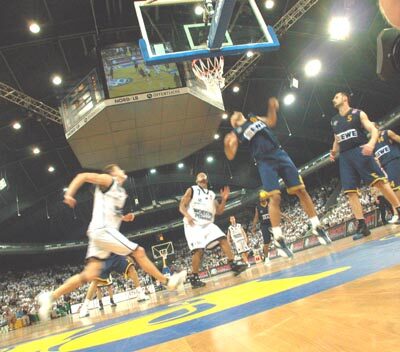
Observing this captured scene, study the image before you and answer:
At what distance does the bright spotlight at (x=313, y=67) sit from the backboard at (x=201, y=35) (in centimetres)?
748

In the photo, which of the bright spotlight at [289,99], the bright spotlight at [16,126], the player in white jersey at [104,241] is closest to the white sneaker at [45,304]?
the player in white jersey at [104,241]

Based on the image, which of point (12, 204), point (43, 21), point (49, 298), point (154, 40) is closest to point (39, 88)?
point (43, 21)

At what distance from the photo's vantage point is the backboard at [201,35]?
25.0 ft

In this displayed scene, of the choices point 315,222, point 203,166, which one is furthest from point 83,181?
point 203,166

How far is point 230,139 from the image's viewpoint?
425 centimetres

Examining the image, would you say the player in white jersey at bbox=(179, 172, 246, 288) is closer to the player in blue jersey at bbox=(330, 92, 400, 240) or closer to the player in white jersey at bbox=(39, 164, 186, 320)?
the player in white jersey at bbox=(39, 164, 186, 320)

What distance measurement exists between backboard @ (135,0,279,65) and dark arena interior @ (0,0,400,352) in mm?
50

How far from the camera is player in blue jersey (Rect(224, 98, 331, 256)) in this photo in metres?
4.09

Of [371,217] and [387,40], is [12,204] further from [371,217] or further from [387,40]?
[387,40]

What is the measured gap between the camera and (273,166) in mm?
4145

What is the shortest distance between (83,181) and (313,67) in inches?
557

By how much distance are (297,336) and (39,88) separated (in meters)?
14.8

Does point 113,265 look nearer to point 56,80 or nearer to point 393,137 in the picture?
point 393,137

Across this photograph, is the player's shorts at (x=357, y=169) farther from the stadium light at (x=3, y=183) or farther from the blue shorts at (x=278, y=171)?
the stadium light at (x=3, y=183)
